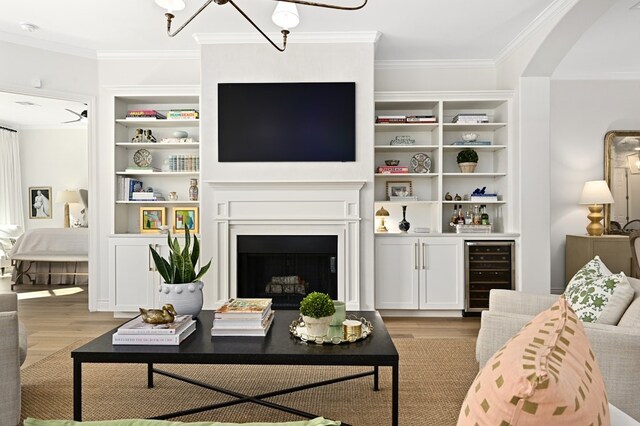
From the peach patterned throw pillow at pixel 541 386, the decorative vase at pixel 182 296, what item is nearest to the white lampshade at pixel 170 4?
the decorative vase at pixel 182 296

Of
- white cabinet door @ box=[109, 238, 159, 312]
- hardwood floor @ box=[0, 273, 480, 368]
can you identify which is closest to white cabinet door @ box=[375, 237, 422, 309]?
hardwood floor @ box=[0, 273, 480, 368]

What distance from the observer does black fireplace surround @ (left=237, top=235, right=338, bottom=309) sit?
165 inches

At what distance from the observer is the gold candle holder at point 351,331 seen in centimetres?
204

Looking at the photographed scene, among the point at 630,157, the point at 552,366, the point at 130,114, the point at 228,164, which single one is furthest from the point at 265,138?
the point at 630,157

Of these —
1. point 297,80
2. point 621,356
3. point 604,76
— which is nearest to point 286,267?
point 297,80

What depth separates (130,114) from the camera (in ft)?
15.1

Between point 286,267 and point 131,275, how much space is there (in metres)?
1.50

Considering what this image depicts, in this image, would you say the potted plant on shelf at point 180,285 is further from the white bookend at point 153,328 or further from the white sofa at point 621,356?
the white sofa at point 621,356

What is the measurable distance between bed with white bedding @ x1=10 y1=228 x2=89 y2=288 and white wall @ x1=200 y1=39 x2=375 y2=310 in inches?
123

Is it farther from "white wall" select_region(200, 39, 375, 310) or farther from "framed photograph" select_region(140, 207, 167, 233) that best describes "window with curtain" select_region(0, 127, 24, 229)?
"white wall" select_region(200, 39, 375, 310)

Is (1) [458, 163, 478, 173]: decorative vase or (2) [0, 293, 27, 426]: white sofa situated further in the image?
(1) [458, 163, 478, 173]: decorative vase

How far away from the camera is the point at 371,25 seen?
13.1ft

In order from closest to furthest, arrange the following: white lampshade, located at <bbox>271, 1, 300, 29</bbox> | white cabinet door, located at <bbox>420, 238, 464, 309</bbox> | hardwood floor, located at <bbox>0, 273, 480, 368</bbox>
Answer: white lampshade, located at <bbox>271, 1, 300, 29</bbox> → hardwood floor, located at <bbox>0, 273, 480, 368</bbox> → white cabinet door, located at <bbox>420, 238, 464, 309</bbox>

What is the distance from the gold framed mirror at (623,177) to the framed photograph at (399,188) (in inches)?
91.6
